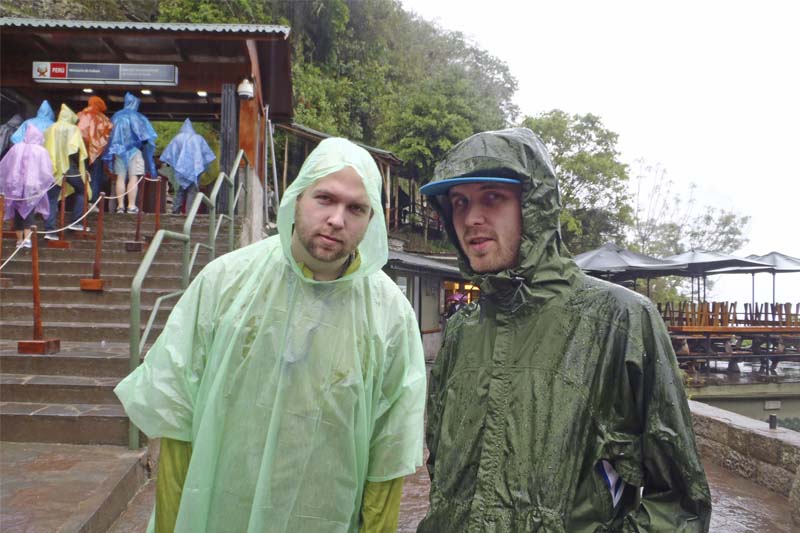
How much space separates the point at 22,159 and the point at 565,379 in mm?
7236

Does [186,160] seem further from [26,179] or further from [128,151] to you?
[26,179]

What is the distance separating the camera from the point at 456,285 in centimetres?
2005

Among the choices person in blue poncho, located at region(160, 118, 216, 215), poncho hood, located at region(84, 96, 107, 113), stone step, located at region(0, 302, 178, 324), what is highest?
poncho hood, located at region(84, 96, 107, 113)

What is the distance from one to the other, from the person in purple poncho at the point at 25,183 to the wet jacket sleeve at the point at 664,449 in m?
6.87

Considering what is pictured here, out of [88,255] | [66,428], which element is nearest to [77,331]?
[66,428]

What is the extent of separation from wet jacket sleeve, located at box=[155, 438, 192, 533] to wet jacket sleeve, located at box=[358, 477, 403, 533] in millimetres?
661

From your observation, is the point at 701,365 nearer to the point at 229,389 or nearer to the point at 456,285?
the point at 456,285

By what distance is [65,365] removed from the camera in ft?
14.4

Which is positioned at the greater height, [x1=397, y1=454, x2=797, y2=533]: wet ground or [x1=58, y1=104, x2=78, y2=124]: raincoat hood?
[x1=58, y1=104, x2=78, y2=124]: raincoat hood

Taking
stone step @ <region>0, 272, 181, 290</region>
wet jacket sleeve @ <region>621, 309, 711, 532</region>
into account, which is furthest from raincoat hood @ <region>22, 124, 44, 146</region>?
wet jacket sleeve @ <region>621, 309, 711, 532</region>

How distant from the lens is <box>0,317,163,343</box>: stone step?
504 centimetres

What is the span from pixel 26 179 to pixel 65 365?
10.2 feet

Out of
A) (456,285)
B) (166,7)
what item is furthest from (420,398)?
(166,7)

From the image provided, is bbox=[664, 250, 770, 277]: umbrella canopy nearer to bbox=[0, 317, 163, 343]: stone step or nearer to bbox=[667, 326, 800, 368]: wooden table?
bbox=[667, 326, 800, 368]: wooden table
